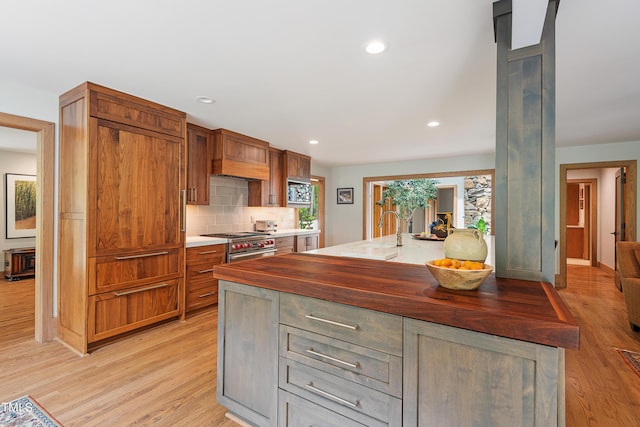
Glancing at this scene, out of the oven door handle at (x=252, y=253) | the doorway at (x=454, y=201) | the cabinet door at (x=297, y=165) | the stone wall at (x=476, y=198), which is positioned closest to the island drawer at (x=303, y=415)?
the oven door handle at (x=252, y=253)

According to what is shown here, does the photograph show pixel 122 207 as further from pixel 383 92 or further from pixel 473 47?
pixel 473 47

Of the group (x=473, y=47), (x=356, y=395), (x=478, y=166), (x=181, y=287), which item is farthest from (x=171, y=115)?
(x=478, y=166)

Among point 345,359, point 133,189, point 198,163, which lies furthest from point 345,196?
point 345,359

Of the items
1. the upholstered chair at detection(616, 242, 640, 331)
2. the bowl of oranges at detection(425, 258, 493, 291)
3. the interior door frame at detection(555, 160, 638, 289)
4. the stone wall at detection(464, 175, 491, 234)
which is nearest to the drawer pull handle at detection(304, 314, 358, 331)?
the bowl of oranges at detection(425, 258, 493, 291)

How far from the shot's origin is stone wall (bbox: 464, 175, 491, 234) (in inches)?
296

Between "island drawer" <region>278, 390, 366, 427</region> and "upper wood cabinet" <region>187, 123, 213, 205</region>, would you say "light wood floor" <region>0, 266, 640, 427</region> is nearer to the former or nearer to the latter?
"island drawer" <region>278, 390, 366, 427</region>

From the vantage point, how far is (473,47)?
194 cm

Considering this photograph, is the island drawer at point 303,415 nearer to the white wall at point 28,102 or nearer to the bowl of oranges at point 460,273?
the bowl of oranges at point 460,273

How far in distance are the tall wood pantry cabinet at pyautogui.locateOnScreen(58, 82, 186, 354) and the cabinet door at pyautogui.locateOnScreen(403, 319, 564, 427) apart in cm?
264

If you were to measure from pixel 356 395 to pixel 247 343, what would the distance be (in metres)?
0.65

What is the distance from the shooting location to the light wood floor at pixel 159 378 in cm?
183

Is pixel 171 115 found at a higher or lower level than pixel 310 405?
higher

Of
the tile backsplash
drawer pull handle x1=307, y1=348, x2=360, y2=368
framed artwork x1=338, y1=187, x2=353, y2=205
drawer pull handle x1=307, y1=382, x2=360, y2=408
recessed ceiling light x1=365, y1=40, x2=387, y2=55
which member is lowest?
drawer pull handle x1=307, y1=382, x2=360, y2=408

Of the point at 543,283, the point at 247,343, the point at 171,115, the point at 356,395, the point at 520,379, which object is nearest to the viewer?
the point at 520,379
